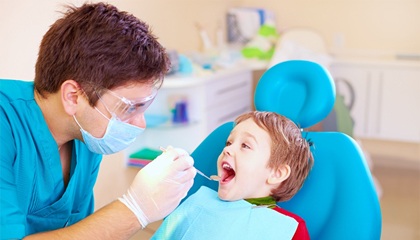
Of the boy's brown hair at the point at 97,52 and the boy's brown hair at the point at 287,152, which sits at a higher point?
the boy's brown hair at the point at 97,52

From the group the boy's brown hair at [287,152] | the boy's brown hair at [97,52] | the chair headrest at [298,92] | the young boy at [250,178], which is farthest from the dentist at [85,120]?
the chair headrest at [298,92]

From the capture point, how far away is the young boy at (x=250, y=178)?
5.07 feet

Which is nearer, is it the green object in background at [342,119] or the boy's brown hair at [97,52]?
the boy's brown hair at [97,52]

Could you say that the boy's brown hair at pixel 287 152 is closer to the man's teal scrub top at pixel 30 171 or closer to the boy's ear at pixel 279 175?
the boy's ear at pixel 279 175

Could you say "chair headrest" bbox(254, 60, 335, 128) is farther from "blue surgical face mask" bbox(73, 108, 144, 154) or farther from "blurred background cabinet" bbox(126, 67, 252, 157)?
"blurred background cabinet" bbox(126, 67, 252, 157)

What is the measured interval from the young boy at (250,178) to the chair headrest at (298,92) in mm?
102

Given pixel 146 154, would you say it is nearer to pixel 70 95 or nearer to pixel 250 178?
pixel 250 178

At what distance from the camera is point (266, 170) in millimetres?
1595

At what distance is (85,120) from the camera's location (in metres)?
1.46

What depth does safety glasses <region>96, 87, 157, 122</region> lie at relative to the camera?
1418 millimetres

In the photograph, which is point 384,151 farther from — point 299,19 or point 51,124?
point 51,124

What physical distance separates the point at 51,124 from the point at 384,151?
3.28 meters

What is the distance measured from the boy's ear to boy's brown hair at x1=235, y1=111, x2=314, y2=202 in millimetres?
10

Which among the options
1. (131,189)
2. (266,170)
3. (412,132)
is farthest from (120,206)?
(412,132)
